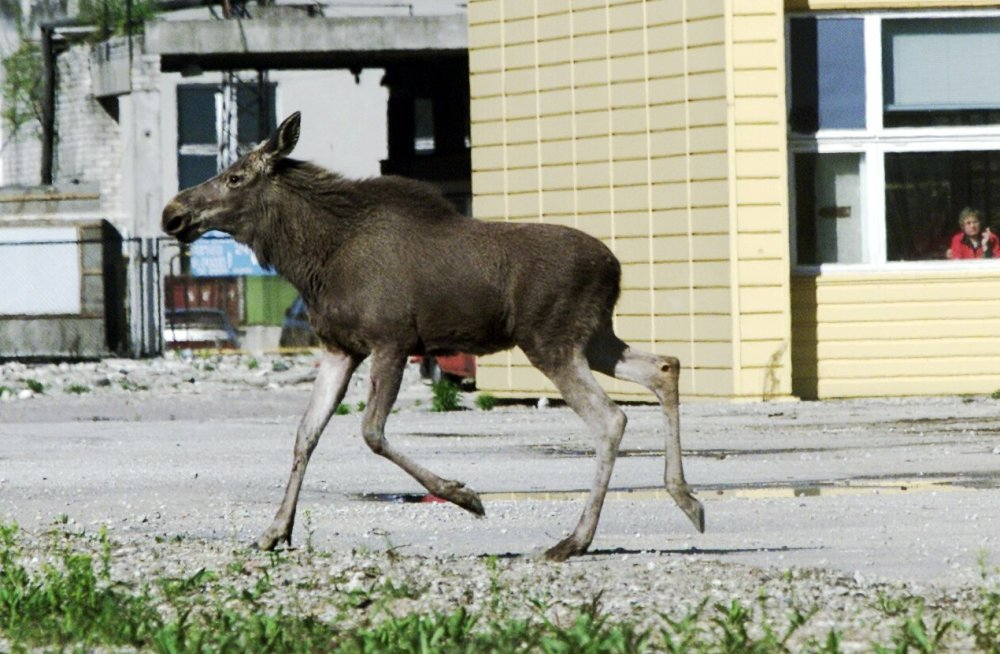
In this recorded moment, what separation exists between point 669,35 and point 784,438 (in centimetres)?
473

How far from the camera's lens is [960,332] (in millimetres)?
18406

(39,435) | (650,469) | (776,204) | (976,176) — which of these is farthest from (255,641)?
(976,176)

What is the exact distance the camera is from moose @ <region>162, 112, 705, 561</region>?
8.93 metres

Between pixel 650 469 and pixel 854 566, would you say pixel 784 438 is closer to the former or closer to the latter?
pixel 650 469

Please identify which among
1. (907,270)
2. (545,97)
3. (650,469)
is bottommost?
(650,469)

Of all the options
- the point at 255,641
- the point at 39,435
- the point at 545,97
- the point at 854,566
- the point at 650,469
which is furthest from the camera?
the point at 545,97

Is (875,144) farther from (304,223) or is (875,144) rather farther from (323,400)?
(323,400)

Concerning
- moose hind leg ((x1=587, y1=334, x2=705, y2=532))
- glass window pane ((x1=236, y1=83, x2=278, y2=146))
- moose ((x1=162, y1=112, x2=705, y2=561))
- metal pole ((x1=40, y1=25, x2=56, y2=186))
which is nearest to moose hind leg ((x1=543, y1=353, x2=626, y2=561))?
moose ((x1=162, y1=112, x2=705, y2=561))

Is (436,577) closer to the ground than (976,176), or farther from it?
closer to the ground

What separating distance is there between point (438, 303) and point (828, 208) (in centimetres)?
1027

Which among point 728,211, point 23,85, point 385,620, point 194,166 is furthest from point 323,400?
Answer: point 23,85

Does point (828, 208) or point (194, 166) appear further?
point (194, 166)

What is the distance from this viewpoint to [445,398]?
19.1m

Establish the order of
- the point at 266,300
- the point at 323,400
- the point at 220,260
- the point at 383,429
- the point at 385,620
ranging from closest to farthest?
1. the point at 385,620
2. the point at 383,429
3. the point at 323,400
4. the point at 220,260
5. the point at 266,300
